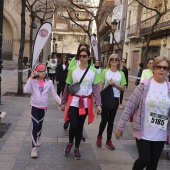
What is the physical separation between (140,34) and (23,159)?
23.5 m

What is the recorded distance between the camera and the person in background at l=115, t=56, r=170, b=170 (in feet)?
11.5

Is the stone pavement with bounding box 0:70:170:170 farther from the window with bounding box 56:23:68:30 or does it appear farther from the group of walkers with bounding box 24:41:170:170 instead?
the window with bounding box 56:23:68:30

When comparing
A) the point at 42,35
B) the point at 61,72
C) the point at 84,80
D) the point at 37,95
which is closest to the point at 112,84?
the point at 84,80

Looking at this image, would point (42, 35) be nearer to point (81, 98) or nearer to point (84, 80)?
point (84, 80)

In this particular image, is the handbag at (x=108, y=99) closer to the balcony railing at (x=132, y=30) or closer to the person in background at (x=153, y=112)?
the person in background at (x=153, y=112)

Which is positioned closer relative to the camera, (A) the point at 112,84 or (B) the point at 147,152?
(B) the point at 147,152

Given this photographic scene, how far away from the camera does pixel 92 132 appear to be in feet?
22.7

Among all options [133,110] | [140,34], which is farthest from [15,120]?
[140,34]

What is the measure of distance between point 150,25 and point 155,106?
22.1 m

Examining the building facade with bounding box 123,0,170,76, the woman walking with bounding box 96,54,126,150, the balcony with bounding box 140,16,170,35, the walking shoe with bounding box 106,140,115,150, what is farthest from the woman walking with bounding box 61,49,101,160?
the balcony with bounding box 140,16,170,35

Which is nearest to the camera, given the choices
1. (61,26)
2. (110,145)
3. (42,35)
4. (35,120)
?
(35,120)

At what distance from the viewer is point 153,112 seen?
11.5 feet

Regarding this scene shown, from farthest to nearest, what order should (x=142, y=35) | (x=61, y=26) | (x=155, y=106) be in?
1. (x=61, y=26)
2. (x=142, y=35)
3. (x=155, y=106)

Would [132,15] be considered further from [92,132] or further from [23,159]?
[23,159]
